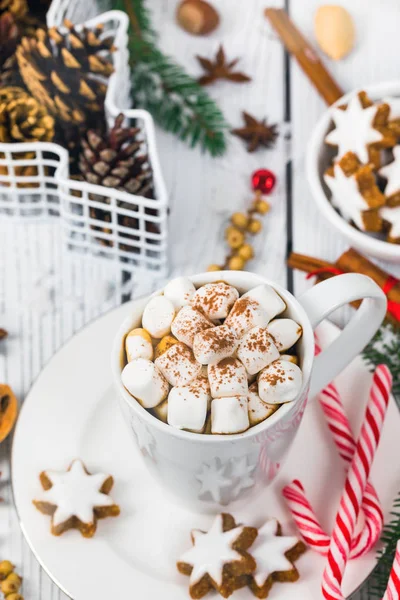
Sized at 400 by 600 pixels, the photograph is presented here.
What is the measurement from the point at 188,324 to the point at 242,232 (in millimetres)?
552

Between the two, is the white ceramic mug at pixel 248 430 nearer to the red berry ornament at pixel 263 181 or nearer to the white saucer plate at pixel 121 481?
the white saucer plate at pixel 121 481

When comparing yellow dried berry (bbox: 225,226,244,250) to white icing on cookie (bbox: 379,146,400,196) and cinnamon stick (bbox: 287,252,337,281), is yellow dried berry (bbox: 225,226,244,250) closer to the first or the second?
cinnamon stick (bbox: 287,252,337,281)

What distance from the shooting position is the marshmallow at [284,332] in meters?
0.90

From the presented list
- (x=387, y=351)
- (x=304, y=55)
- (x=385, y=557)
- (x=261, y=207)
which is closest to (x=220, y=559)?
(x=385, y=557)

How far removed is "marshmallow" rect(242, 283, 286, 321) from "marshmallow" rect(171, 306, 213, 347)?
0.23 ft

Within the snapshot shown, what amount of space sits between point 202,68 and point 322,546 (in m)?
1.03

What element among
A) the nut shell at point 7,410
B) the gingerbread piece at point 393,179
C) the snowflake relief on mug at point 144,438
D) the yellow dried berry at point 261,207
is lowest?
the nut shell at point 7,410

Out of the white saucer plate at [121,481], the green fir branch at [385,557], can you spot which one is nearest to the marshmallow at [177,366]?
the white saucer plate at [121,481]

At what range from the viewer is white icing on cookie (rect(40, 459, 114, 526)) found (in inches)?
40.0

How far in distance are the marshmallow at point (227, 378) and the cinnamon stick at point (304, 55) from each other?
84cm

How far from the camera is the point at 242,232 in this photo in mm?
1410

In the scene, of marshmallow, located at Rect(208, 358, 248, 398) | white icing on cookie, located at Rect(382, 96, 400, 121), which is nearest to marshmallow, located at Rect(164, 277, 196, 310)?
marshmallow, located at Rect(208, 358, 248, 398)

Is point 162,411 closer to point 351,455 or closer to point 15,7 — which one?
point 351,455

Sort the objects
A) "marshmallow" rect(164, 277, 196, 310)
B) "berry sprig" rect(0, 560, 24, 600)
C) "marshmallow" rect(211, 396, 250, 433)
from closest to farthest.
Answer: "marshmallow" rect(211, 396, 250, 433), "marshmallow" rect(164, 277, 196, 310), "berry sprig" rect(0, 560, 24, 600)
